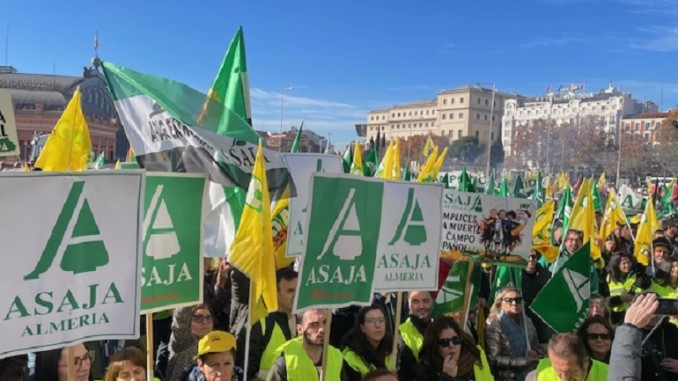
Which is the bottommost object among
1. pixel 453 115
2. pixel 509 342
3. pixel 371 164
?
pixel 509 342

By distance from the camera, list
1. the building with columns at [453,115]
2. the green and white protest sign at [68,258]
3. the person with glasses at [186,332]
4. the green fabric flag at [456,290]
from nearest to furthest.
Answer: the green and white protest sign at [68,258] < the person with glasses at [186,332] < the green fabric flag at [456,290] < the building with columns at [453,115]

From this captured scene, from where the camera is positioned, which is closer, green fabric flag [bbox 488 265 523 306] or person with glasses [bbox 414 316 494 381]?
person with glasses [bbox 414 316 494 381]

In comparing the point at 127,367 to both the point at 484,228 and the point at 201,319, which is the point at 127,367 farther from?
the point at 484,228

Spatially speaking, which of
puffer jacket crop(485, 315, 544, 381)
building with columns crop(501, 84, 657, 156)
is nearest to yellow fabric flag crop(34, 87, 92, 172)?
puffer jacket crop(485, 315, 544, 381)

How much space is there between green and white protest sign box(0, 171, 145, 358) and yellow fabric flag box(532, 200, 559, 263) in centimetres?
566

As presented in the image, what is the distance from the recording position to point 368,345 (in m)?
4.42

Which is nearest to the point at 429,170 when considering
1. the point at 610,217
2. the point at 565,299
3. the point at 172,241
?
the point at 610,217

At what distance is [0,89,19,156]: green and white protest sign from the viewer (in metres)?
6.51

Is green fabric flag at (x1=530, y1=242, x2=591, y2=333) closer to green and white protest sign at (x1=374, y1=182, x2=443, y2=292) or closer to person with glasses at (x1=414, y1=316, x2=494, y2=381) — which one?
person with glasses at (x1=414, y1=316, x2=494, y2=381)

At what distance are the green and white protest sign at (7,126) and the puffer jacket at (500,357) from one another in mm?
4689

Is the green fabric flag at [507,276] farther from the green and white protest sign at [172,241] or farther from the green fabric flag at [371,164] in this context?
the green fabric flag at [371,164]

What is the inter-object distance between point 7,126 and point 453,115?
122 metres

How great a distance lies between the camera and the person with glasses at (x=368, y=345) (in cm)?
434

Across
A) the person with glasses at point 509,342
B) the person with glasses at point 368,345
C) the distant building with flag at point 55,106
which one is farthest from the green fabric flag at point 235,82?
the distant building with flag at point 55,106
